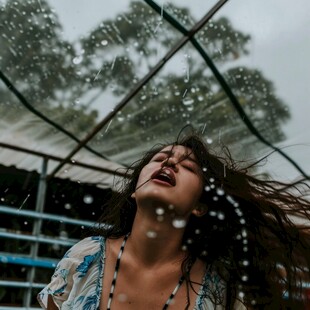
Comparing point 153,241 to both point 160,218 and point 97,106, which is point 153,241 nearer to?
point 160,218

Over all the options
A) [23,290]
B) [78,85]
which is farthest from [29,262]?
[78,85]

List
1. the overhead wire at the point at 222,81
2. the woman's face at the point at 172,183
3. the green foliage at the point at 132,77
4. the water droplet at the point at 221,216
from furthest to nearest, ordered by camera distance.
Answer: the green foliage at the point at 132,77 → the overhead wire at the point at 222,81 → the water droplet at the point at 221,216 → the woman's face at the point at 172,183

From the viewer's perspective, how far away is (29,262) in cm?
280

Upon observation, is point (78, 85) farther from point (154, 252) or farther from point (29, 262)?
point (154, 252)

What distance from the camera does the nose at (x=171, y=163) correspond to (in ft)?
3.40

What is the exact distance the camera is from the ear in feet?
3.64

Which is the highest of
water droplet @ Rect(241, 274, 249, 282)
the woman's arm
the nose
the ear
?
the nose

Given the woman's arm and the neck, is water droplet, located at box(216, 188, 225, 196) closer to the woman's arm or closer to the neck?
the neck

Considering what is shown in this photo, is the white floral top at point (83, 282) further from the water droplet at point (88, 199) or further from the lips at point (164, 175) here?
the water droplet at point (88, 199)

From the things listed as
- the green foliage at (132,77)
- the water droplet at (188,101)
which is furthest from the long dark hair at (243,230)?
the water droplet at (188,101)

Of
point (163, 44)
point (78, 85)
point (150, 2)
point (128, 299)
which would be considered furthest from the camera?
point (78, 85)

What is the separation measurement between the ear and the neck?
64mm

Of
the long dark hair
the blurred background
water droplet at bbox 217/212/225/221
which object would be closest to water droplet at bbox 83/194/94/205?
the blurred background

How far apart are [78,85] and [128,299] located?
169 centimetres
